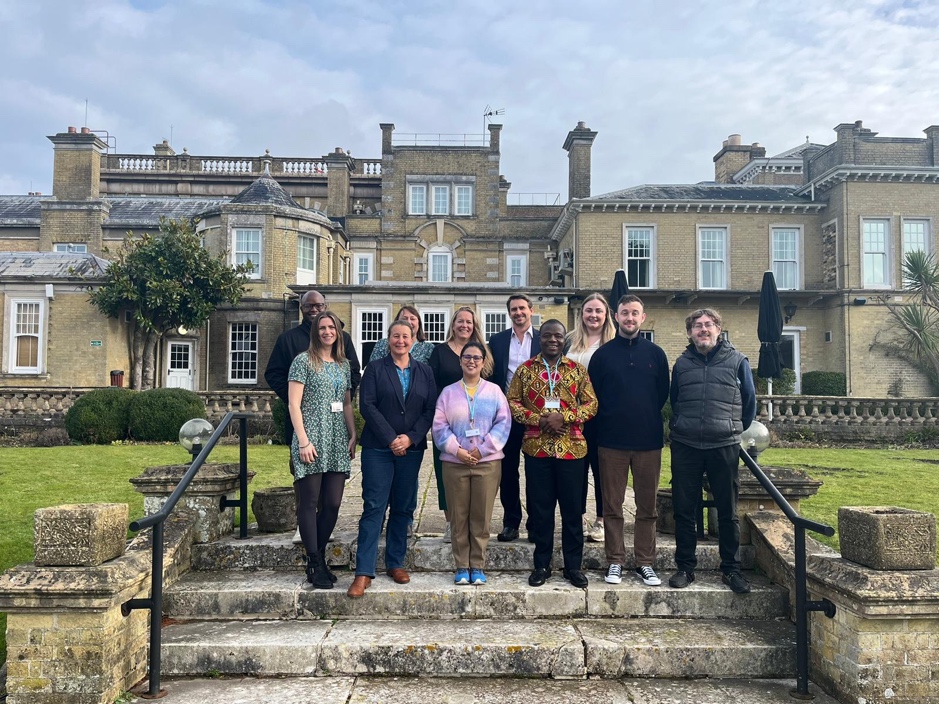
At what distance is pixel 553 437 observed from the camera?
443 cm

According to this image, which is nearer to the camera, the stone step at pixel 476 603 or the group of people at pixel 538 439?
the stone step at pixel 476 603

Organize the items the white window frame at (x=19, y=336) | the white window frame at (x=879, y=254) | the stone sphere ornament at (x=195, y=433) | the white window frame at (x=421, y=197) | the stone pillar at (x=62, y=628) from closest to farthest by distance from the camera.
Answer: the stone pillar at (x=62, y=628) → the stone sphere ornament at (x=195, y=433) → the white window frame at (x=19, y=336) → the white window frame at (x=879, y=254) → the white window frame at (x=421, y=197)

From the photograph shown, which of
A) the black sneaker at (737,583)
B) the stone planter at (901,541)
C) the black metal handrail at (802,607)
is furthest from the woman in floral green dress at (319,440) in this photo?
the stone planter at (901,541)

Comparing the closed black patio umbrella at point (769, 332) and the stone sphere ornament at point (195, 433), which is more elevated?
the closed black patio umbrella at point (769, 332)

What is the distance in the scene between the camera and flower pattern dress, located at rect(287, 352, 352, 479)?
4402mm

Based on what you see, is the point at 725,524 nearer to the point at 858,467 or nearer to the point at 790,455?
the point at 858,467

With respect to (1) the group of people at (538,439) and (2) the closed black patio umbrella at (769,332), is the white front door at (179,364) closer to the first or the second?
(2) the closed black patio umbrella at (769,332)

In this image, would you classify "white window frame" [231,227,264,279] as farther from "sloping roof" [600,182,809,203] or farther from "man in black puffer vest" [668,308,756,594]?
"man in black puffer vest" [668,308,756,594]

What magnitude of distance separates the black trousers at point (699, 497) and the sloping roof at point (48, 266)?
66.9 ft

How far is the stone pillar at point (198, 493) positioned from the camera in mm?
4902

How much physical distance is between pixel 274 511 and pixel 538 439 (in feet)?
8.14

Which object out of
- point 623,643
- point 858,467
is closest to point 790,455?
point 858,467

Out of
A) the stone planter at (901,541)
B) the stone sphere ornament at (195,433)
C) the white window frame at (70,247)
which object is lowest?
the stone planter at (901,541)

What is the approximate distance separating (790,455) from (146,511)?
492 inches
